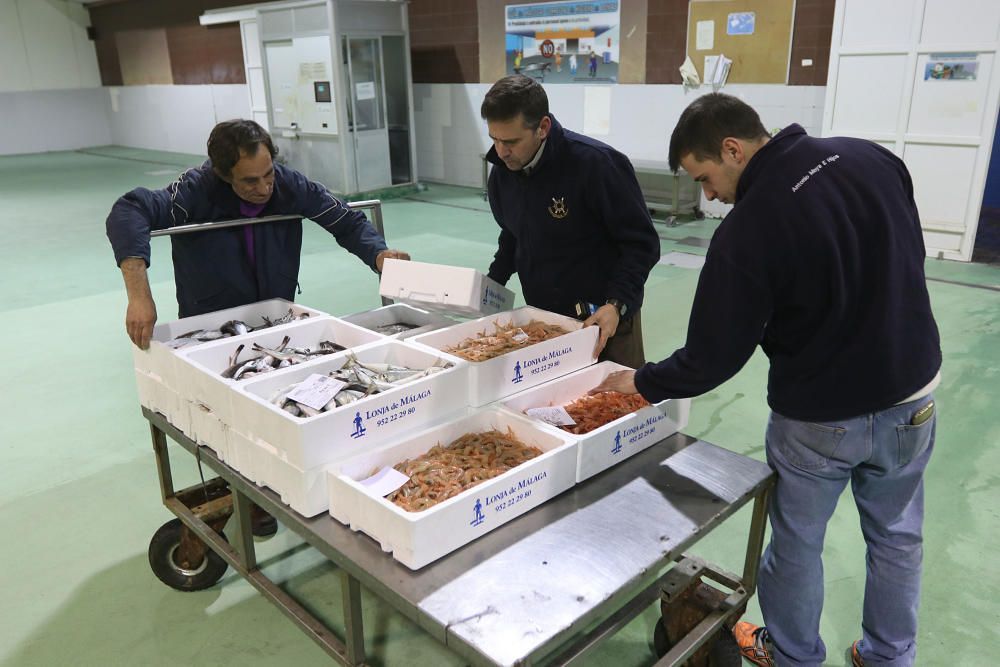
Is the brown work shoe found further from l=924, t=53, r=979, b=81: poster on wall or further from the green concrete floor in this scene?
l=924, t=53, r=979, b=81: poster on wall

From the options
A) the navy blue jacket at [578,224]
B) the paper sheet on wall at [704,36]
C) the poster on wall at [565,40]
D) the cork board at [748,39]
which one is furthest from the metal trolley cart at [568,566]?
the poster on wall at [565,40]

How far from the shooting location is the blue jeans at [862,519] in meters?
1.71

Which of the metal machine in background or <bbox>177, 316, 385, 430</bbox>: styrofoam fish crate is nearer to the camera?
<bbox>177, 316, 385, 430</bbox>: styrofoam fish crate

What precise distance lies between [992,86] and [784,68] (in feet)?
6.06

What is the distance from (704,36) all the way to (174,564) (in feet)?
23.4

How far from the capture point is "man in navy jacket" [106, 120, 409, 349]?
2.39 meters

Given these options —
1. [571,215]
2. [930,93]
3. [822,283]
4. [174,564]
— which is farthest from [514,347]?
[930,93]

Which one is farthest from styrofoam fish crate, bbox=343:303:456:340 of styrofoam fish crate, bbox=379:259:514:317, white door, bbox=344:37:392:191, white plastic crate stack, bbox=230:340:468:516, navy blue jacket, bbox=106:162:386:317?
white door, bbox=344:37:392:191

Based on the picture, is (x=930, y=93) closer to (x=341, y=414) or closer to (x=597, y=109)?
(x=597, y=109)

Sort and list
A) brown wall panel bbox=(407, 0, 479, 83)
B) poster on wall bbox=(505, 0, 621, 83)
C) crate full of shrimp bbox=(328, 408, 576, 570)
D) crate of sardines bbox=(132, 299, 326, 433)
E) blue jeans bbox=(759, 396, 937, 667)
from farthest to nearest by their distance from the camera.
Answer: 1. brown wall panel bbox=(407, 0, 479, 83)
2. poster on wall bbox=(505, 0, 621, 83)
3. crate of sardines bbox=(132, 299, 326, 433)
4. blue jeans bbox=(759, 396, 937, 667)
5. crate full of shrimp bbox=(328, 408, 576, 570)

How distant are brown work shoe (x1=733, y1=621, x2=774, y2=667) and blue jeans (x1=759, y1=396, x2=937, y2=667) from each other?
0.69 ft

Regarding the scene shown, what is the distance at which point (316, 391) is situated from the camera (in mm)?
1795

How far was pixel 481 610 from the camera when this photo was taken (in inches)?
53.7

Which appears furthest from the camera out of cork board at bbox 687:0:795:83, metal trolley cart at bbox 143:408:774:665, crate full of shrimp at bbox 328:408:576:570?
cork board at bbox 687:0:795:83
